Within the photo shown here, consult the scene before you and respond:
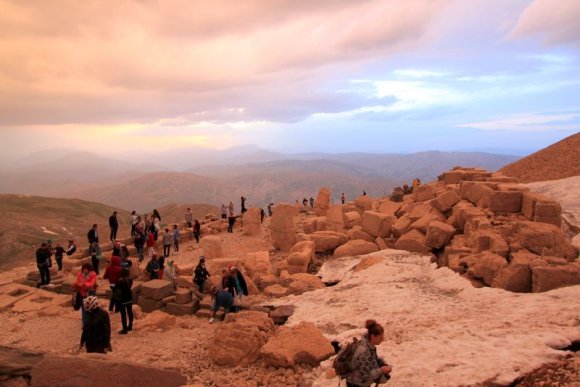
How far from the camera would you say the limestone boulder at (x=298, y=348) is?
7.18 m

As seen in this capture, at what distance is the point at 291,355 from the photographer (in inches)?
283

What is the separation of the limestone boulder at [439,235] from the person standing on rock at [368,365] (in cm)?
805

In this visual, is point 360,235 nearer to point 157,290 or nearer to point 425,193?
point 425,193

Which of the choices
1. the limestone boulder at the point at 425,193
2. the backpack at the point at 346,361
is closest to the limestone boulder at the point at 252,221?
the limestone boulder at the point at 425,193

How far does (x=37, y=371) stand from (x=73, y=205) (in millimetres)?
57916

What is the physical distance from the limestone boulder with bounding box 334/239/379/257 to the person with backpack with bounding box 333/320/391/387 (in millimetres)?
10027

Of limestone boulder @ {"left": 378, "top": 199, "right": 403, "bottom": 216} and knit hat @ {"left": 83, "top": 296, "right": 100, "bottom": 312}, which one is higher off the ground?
limestone boulder @ {"left": 378, "top": 199, "right": 403, "bottom": 216}

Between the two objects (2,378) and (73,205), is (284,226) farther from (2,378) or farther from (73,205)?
(73,205)

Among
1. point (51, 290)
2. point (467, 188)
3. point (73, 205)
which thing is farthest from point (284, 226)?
point (73, 205)

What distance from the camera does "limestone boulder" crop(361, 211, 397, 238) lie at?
1561 cm

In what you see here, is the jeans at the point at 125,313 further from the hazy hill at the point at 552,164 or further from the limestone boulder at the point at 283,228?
the hazy hill at the point at 552,164

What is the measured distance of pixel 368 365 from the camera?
4.66 m

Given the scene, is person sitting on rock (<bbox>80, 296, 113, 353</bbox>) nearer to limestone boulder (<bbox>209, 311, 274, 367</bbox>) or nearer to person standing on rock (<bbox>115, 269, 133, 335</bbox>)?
limestone boulder (<bbox>209, 311, 274, 367</bbox>)

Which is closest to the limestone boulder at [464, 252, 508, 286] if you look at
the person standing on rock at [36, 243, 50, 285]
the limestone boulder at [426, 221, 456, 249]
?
the limestone boulder at [426, 221, 456, 249]
